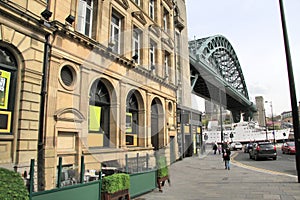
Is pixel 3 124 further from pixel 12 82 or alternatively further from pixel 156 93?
pixel 156 93

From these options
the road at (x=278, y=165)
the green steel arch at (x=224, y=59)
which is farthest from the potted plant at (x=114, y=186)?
the green steel arch at (x=224, y=59)

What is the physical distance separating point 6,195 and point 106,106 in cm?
963

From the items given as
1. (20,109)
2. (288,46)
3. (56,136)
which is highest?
(288,46)

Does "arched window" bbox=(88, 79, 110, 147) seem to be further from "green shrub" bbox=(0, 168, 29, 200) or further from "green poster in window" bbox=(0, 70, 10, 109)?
"green shrub" bbox=(0, 168, 29, 200)

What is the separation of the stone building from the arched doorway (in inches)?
3.1

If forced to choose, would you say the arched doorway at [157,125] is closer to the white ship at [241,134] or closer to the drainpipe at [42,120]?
the drainpipe at [42,120]

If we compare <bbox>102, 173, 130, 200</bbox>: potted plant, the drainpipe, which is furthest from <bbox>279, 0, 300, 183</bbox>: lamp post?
the drainpipe

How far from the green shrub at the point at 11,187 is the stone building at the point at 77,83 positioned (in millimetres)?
4077

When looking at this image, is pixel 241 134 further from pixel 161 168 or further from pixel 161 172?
pixel 161 172

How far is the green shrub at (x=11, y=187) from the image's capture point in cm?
380

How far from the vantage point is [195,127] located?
30141 millimetres

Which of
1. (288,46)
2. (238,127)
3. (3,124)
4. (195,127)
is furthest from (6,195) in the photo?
(238,127)

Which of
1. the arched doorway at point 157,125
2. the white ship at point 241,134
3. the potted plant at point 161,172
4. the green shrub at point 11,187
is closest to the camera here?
the green shrub at point 11,187

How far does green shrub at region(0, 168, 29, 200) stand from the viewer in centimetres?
380
